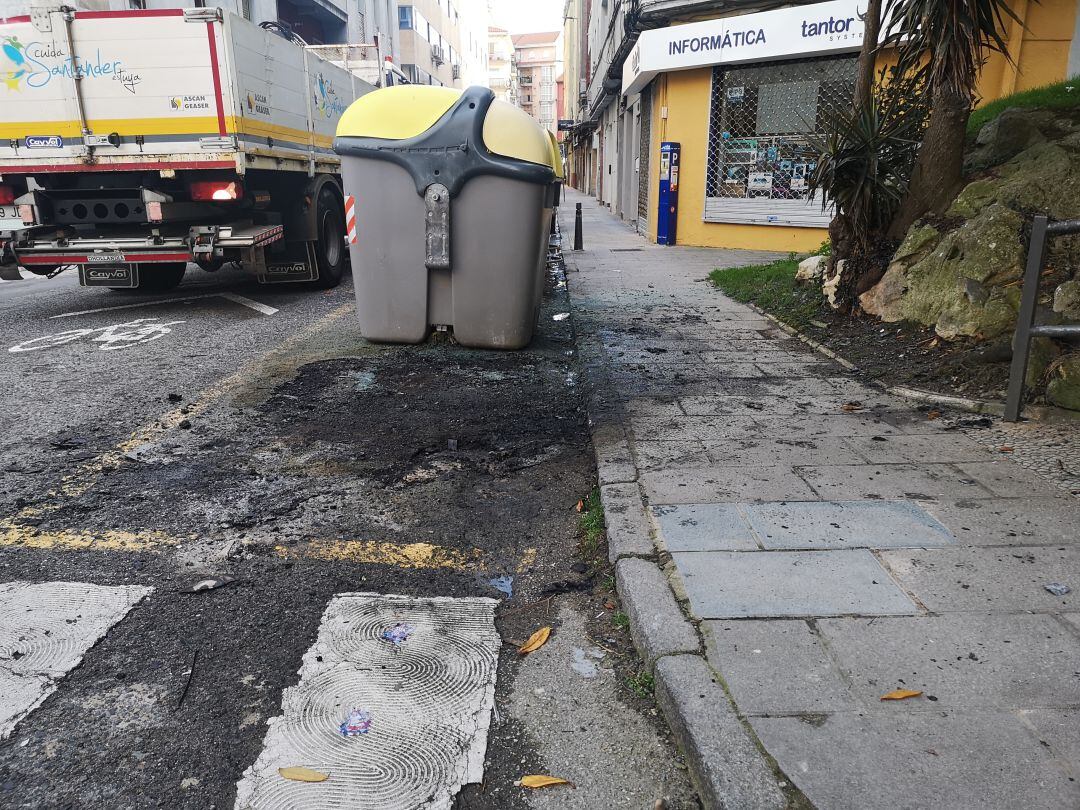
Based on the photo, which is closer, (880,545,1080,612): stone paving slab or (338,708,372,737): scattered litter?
(338,708,372,737): scattered litter

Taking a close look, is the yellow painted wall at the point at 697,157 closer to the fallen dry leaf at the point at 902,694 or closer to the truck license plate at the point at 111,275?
the truck license plate at the point at 111,275

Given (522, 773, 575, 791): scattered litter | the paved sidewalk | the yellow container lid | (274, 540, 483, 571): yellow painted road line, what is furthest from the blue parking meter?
(522, 773, 575, 791): scattered litter

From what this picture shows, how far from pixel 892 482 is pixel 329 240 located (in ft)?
28.7

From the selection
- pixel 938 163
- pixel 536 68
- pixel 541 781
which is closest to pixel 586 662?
pixel 541 781

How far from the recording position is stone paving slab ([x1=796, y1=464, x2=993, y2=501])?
145 inches

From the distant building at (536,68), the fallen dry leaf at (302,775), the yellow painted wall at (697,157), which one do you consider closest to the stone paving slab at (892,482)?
the fallen dry leaf at (302,775)

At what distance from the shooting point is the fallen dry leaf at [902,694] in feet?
7.43

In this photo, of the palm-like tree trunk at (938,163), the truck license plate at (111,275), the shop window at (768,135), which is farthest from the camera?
the shop window at (768,135)

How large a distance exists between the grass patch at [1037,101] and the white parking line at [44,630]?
9.03 metres

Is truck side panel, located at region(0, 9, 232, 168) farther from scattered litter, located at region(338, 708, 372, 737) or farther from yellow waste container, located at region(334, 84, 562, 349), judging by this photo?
scattered litter, located at region(338, 708, 372, 737)

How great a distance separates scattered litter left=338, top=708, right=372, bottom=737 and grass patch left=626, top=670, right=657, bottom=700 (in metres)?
0.81

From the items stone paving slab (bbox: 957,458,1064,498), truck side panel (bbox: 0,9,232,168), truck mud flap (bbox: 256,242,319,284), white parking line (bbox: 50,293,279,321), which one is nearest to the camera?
stone paving slab (bbox: 957,458,1064,498)

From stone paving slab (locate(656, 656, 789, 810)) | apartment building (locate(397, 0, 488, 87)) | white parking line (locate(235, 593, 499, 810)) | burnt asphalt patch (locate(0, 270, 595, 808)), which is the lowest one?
white parking line (locate(235, 593, 499, 810))

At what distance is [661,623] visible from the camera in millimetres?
2650
